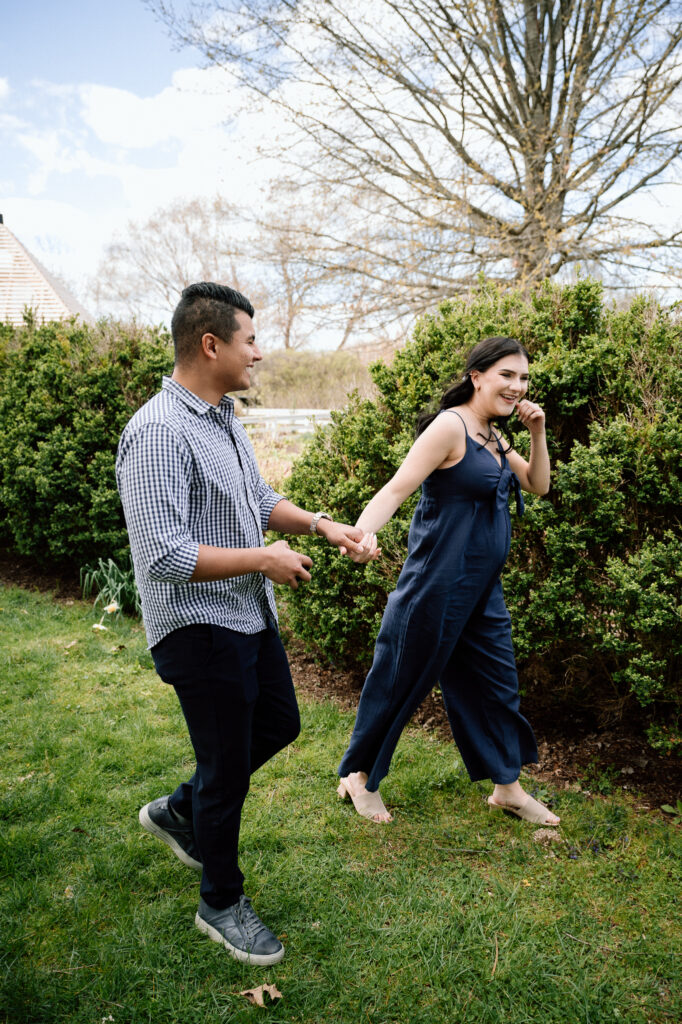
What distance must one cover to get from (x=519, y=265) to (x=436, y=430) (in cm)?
868

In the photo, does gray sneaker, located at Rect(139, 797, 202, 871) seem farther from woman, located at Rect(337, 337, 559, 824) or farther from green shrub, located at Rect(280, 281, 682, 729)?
green shrub, located at Rect(280, 281, 682, 729)

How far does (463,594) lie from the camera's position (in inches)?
130

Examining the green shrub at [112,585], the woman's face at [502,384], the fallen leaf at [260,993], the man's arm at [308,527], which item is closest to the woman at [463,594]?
the woman's face at [502,384]

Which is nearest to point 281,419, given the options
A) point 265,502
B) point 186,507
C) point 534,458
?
point 534,458

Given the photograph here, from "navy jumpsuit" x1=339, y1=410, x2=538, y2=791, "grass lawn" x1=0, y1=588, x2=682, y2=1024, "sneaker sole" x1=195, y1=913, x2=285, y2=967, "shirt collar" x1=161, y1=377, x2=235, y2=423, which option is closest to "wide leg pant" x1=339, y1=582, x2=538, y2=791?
"navy jumpsuit" x1=339, y1=410, x2=538, y2=791

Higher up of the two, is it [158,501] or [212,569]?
[158,501]

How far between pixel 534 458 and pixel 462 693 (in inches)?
47.7

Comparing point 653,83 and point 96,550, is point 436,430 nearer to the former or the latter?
point 96,550

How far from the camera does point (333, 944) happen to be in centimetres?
274

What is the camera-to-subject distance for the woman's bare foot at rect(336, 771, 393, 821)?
3.58 m

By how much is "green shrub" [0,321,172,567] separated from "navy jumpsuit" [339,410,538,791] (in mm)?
4393

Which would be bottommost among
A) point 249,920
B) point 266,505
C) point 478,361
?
point 249,920

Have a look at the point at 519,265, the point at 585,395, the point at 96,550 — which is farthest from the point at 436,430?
the point at 519,265

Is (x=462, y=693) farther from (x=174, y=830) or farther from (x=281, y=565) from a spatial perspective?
(x=281, y=565)
